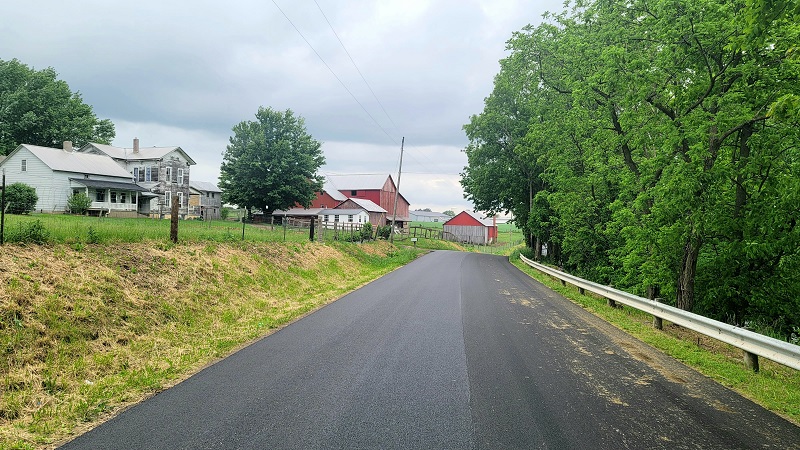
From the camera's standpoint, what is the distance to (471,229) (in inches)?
2778

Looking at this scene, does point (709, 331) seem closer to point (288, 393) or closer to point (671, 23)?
point (288, 393)

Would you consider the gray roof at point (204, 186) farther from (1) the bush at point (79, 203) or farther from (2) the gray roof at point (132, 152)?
(1) the bush at point (79, 203)

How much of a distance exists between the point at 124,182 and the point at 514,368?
4241 cm

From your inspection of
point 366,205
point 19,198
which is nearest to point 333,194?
point 366,205

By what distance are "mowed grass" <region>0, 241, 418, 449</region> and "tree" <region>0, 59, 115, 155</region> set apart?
49.7 m

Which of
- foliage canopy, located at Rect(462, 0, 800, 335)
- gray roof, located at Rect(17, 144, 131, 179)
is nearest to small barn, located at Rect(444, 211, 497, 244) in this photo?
gray roof, located at Rect(17, 144, 131, 179)

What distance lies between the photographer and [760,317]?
36.6 ft

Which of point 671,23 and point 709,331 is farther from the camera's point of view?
point 671,23

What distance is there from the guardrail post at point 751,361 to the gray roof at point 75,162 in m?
41.4

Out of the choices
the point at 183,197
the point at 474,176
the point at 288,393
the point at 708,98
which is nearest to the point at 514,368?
the point at 288,393

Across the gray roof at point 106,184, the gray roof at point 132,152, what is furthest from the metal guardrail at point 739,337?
the gray roof at point 132,152

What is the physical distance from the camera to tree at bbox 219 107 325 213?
4681 centimetres

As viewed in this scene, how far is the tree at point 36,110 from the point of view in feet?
151

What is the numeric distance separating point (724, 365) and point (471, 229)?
64.5m
